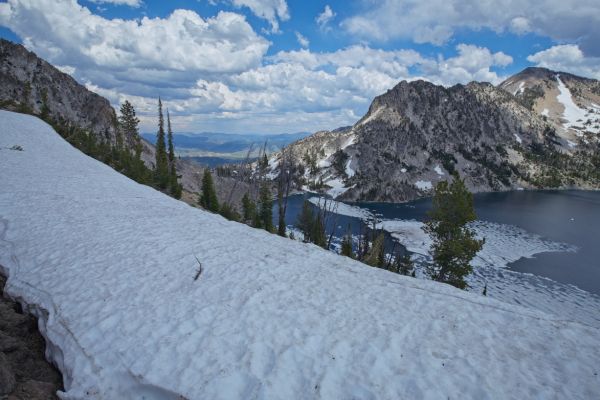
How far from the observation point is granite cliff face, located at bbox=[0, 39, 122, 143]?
103625 mm

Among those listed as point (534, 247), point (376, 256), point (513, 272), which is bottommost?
point (513, 272)

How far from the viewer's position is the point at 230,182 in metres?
158

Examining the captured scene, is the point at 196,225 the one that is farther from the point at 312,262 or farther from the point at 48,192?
the point at 48,192

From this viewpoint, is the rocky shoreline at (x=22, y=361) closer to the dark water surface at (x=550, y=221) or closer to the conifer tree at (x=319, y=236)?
the conifer tree at (x=319, y=236)

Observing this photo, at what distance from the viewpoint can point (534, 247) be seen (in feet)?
313

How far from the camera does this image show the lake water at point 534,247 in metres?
62.7

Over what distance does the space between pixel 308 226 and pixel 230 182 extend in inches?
3396

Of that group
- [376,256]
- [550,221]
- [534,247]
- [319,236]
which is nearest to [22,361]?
[376,256]

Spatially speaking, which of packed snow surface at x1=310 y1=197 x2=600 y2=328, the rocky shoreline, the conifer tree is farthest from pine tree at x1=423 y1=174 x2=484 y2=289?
the rocky shoreline

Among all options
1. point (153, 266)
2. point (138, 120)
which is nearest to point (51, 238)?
point (153, 266)

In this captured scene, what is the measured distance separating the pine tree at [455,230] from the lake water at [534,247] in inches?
1175

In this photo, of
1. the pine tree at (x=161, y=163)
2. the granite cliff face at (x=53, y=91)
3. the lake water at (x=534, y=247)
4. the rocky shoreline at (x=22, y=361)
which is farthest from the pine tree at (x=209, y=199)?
the granite cliff face at (x=53, y=91)

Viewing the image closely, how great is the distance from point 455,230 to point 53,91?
134 metres

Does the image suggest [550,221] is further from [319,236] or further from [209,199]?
[209,199]
